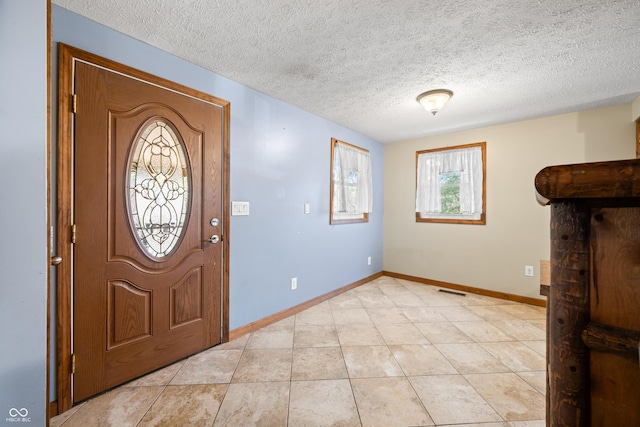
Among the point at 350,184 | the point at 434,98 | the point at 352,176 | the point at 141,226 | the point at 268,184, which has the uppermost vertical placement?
the point at 434,98

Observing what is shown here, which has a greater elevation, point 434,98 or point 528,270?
point 434,98

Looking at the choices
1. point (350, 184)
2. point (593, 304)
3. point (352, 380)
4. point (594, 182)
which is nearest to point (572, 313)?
point (593, 304)

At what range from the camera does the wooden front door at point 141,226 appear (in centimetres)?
162

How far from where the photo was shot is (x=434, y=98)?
8.43ft

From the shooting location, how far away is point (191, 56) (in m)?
2.04

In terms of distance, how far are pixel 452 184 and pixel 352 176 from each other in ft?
5.02

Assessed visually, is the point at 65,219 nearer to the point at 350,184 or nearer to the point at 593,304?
the point at 593,304

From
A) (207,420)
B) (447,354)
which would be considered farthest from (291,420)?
(447,354)

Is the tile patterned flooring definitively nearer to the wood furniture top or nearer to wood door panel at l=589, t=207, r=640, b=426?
wood door panel at l=589, t=207, r=640, b=426

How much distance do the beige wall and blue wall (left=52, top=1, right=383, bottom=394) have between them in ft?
4.43

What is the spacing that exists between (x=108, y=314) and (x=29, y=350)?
2.27 feet

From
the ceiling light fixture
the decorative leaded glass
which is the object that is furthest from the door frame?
the ceiling light fixture

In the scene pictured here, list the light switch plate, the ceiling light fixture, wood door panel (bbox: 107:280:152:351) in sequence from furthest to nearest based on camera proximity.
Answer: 1. the ceiling light fixture
2. the light switch plate
3. wood door panel (bbox: 107:280:152:351)

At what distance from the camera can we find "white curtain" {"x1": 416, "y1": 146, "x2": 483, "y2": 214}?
3.72m
